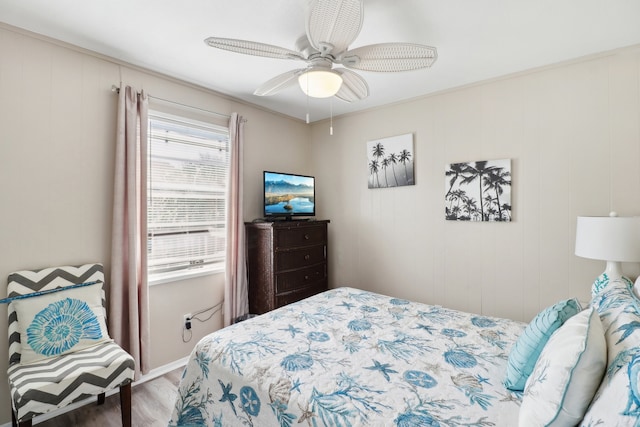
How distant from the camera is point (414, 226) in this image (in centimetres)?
332

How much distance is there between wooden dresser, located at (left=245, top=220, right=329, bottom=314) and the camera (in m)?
3.14

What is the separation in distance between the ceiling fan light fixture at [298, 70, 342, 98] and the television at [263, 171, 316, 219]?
1481mm

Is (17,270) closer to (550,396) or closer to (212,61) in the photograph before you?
(212,61)

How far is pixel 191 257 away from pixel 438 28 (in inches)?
107

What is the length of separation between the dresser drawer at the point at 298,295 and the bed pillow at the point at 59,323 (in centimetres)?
148

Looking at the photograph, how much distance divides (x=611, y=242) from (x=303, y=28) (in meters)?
2.39

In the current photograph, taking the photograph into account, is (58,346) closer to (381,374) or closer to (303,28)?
(381,374)

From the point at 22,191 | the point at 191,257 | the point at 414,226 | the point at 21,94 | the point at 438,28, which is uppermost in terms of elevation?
the point at 438,28

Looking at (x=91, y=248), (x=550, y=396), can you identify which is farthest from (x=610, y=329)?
(x=91, y=248)

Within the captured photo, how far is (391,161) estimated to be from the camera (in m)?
3.47

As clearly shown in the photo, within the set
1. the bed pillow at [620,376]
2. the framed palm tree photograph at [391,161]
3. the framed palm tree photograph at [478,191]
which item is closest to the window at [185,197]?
the framed palm tree photograph at [391,161]

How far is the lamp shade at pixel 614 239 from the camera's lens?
1981mm

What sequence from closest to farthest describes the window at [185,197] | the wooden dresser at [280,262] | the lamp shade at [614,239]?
the lamp shade at [614,239], the window at [185,197], the wooden dresser at [280,262]

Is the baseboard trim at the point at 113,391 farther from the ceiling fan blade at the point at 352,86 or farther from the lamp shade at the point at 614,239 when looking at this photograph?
the lamp shade at the point at 614,239
